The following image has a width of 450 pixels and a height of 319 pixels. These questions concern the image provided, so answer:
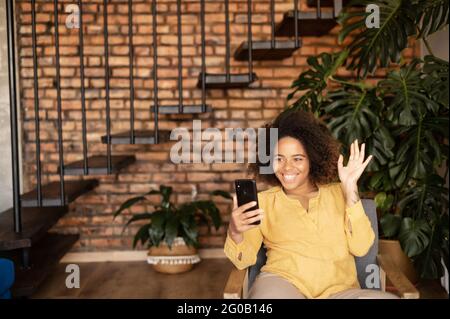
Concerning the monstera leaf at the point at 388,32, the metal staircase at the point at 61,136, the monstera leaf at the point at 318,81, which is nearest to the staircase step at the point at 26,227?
the metal staircase at the point at 61,136

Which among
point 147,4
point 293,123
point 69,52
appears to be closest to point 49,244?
point 69,52

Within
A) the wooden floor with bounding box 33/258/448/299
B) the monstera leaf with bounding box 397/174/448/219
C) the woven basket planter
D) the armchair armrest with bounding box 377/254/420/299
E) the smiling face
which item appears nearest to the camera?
the armchair armrest with bounding box 377/254/420/299

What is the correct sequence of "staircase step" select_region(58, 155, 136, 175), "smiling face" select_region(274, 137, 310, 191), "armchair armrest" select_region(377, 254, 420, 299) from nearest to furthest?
"armchair armrest" select_region(377, 254, 420, 299), "smiling face" select_region(274, 137, 310, 191), "staircase step" select_region(58, 155, 136, 175)

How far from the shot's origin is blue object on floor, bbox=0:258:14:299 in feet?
7.05

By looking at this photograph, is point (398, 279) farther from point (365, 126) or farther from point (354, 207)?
point (365, 126)

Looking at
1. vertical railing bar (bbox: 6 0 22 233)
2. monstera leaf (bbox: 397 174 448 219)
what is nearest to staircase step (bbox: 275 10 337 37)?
monstera leaf (bbox: 397 174 448 219)

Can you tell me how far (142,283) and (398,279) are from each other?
1.83 m

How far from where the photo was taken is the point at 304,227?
5.55ft

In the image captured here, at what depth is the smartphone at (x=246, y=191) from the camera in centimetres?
160

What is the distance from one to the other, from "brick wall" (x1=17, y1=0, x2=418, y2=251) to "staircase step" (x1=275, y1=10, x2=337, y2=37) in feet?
1.46

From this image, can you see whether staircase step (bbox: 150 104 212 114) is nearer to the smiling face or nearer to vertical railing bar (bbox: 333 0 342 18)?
vertical railing bar (bbox: 333 0 342 18)

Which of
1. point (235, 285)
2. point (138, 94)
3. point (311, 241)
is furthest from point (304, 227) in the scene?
point (138, 94)
